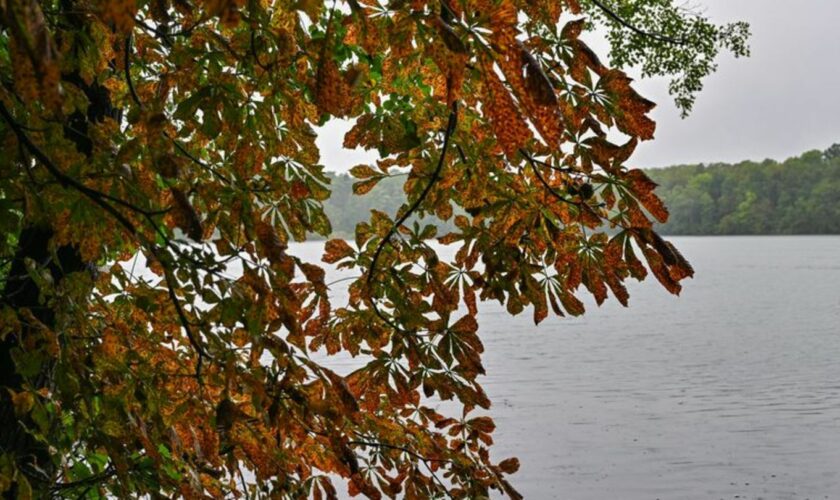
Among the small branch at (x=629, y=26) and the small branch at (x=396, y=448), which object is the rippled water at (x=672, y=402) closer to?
the small branch at (x=396, y=448)

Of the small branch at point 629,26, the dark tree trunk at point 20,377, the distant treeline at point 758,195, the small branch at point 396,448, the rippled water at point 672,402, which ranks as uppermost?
the distant treeline at point 758,195

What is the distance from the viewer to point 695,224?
109 metres

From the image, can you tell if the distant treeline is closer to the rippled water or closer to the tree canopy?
the rippled water

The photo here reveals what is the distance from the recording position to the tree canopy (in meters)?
1.41

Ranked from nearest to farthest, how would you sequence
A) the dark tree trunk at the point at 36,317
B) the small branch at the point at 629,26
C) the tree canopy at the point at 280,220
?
the tree canopy at the point at 280,220 < the small branch at the point at 629,26 < the dark tree trunk at the point at 36,317

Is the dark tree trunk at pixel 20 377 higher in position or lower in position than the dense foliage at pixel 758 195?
lower

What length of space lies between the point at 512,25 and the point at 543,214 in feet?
3.40

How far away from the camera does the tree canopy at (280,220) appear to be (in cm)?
141

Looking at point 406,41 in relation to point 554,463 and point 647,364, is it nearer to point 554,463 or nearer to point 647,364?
point 554,463

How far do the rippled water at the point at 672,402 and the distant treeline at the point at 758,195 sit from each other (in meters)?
67.0

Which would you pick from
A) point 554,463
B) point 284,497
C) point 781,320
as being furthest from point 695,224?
point 284,497

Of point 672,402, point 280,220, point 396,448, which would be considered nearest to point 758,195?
point 672,402

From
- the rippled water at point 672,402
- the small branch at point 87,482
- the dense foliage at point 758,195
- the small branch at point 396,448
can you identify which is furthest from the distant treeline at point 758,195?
the small branch at point 87,482

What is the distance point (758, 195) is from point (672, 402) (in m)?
90.2
